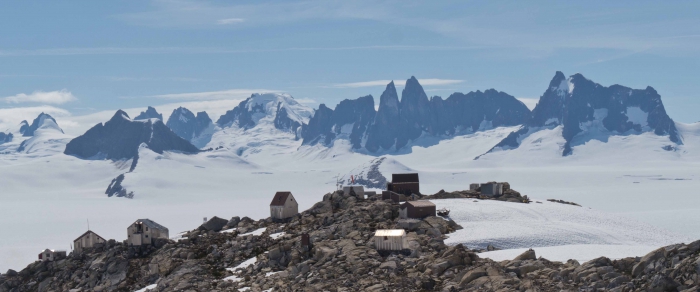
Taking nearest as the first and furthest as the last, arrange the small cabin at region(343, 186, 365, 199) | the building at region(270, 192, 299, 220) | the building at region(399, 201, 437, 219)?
the building at region(399, 201, 437, 219) < the building at region(270, 192, 299, 220) < the small cabin at region(343, 186, 365, 199)

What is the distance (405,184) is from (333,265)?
41827 millimetres

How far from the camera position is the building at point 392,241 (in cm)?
6550

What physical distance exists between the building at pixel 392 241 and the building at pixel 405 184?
121ft

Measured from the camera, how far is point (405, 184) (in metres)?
104

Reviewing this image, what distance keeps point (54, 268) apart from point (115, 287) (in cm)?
1380

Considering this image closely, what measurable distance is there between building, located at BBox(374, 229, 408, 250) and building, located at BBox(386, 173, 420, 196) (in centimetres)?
3698

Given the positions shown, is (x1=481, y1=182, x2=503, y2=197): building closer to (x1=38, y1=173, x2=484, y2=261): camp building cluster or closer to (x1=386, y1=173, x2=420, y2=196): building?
(x1=38, y1=173, x2=484, y2=261): camp building cluster

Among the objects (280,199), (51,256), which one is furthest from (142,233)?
(280,199)

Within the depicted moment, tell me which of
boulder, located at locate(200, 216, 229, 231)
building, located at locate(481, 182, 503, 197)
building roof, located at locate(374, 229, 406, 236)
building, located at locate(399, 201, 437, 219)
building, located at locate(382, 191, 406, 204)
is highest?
building, located at locate(481, 182, 503, 197)

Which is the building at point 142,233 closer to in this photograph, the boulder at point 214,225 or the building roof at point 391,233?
the boulder at point 214,225

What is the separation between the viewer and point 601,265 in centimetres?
5006

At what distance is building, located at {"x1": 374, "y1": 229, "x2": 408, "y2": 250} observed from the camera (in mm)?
65500

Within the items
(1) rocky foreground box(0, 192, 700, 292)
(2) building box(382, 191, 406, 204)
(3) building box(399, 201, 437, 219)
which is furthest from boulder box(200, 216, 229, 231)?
(3) building box(399, 201, 437, 219)

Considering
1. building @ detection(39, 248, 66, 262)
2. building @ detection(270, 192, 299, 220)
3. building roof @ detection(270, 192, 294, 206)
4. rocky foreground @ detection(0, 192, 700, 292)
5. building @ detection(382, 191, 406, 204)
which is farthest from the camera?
building roof @ detection(270, 192, 294, 206)
